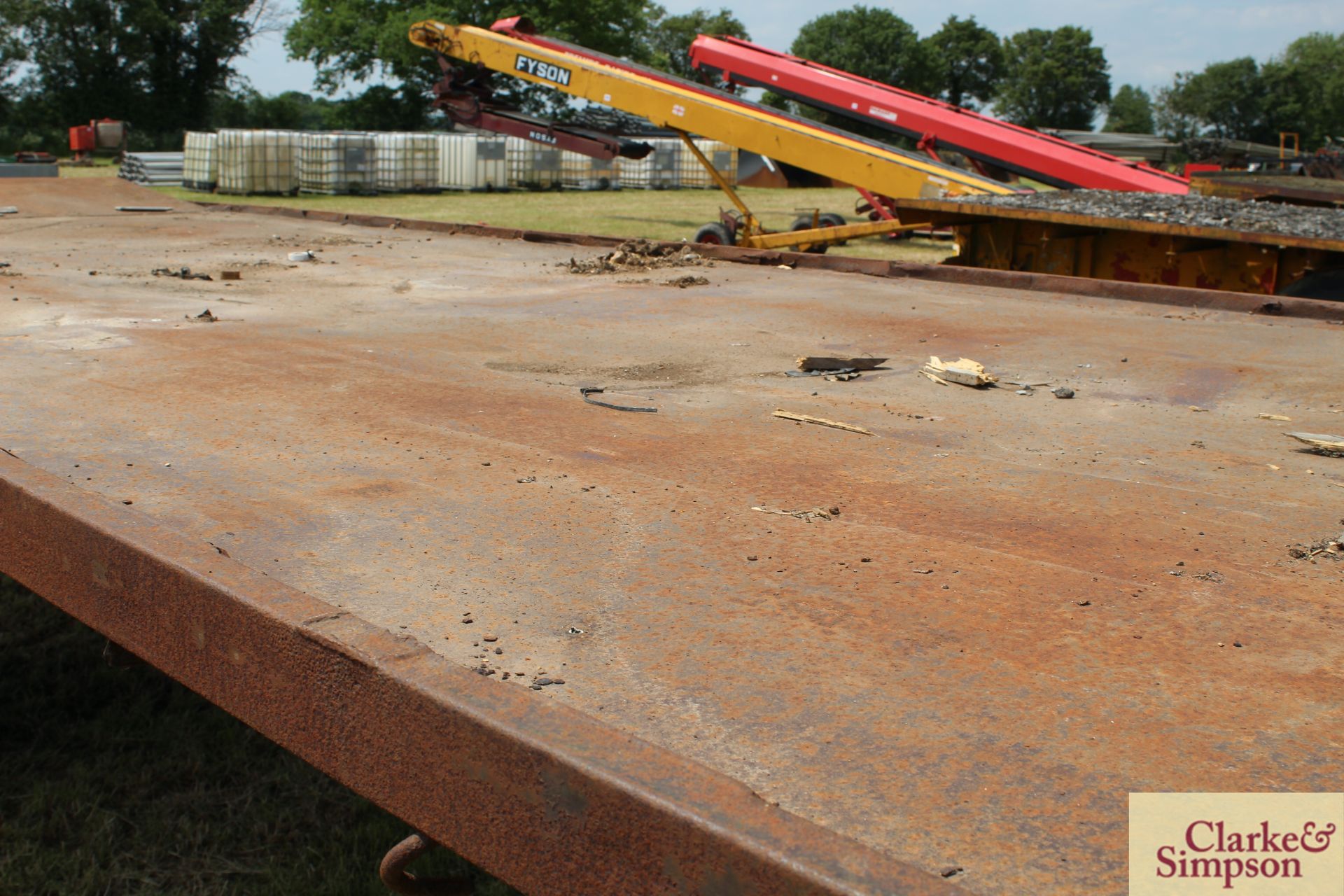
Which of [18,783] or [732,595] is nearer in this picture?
[732,595]

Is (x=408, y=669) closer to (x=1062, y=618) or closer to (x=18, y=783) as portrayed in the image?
(x=1062, y=618)

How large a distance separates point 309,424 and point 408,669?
5.18 feet

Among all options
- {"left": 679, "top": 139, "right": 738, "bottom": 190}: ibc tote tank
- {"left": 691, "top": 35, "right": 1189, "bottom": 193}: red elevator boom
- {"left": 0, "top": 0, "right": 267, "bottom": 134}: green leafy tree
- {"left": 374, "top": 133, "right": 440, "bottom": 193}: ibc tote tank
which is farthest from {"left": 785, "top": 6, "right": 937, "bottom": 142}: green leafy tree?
{"left": 691, "top": 35, "right": 1189, "bottom": 193}: red elevator boom

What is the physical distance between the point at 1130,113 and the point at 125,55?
7569 cm

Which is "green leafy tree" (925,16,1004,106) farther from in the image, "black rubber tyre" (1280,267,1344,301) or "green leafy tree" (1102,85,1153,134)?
"black rubber tyre" (1280,267,1344,301)

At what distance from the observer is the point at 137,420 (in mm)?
2787

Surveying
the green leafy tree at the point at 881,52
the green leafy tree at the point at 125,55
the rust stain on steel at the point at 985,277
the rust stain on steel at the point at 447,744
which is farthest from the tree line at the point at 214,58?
the rust stain on steel at the point at 447,744

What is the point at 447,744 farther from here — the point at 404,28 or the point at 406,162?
the point at 404,28

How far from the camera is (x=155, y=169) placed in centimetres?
2389

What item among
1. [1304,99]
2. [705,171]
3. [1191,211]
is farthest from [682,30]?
[1191,211]

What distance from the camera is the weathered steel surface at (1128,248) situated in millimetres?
6207

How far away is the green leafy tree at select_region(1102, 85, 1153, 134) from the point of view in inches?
3324

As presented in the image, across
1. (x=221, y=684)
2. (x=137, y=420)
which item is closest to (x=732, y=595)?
(x=221, y=684)

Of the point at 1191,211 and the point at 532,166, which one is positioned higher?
the point at 532,166
